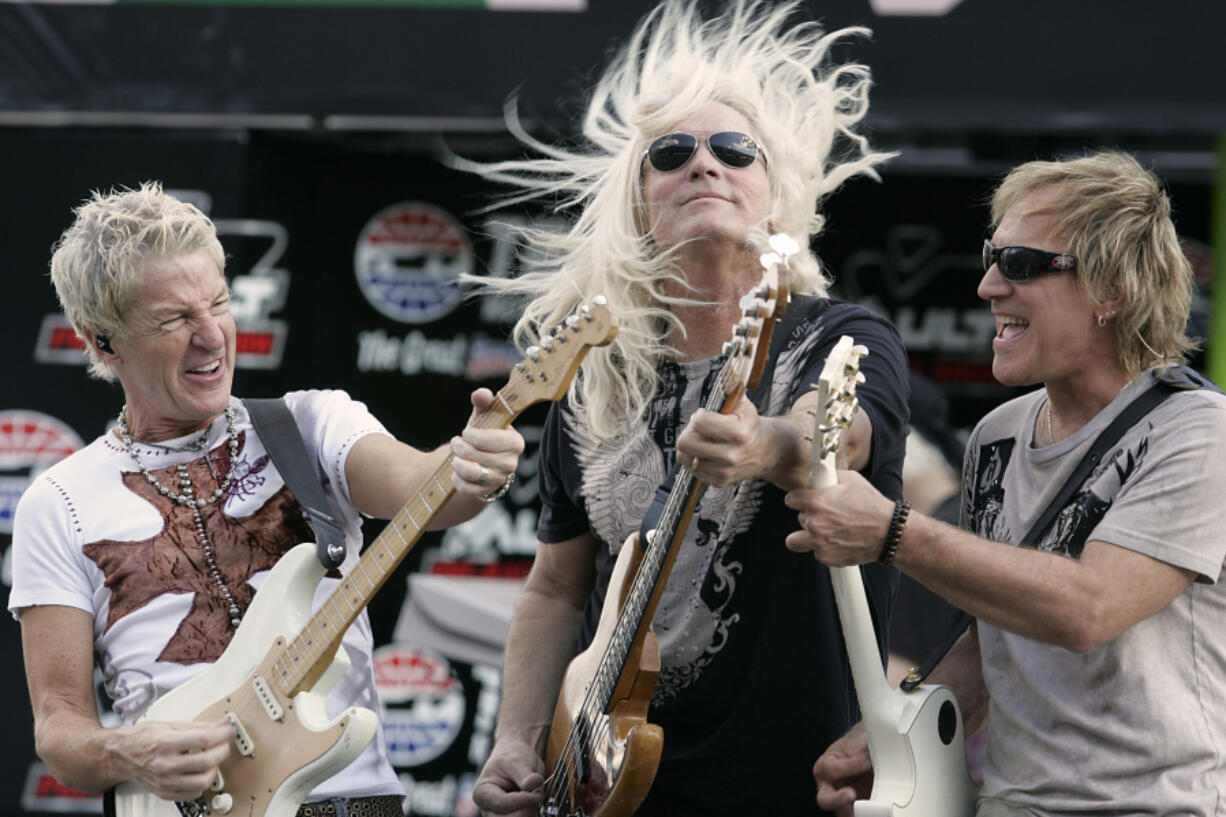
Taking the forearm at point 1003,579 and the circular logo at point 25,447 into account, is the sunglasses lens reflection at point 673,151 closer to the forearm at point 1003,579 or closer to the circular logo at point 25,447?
the forearm at point 1003,579

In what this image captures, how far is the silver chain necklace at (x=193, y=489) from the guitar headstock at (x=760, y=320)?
1.15 metres

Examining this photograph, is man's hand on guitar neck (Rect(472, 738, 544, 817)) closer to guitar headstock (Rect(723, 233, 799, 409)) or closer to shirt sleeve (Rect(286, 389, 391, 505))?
shirt sleeve (Rect(286, 389, 391, 505))

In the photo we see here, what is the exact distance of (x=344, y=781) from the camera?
279 cm

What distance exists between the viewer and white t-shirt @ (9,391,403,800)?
9.16ft

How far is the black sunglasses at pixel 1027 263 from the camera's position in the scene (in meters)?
2.54

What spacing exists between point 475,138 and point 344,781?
10.5ft

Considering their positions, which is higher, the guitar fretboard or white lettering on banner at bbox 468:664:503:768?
the guitar fretboard

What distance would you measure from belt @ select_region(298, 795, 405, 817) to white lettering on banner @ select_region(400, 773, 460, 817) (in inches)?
111

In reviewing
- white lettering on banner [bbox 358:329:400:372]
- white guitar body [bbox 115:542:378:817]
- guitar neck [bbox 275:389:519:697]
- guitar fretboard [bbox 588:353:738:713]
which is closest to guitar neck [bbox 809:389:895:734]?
guitar fretboard [bbox 588:353:738:713]

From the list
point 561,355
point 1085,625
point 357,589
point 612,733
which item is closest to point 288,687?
point 357,589

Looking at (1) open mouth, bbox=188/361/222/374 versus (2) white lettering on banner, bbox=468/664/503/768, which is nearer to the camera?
(1) open mouth, bbox=188/361/222/374

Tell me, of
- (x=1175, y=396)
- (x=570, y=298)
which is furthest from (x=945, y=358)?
(x=1175, y=396)

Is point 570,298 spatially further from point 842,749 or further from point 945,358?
point 945,358

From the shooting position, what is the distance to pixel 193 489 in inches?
113
